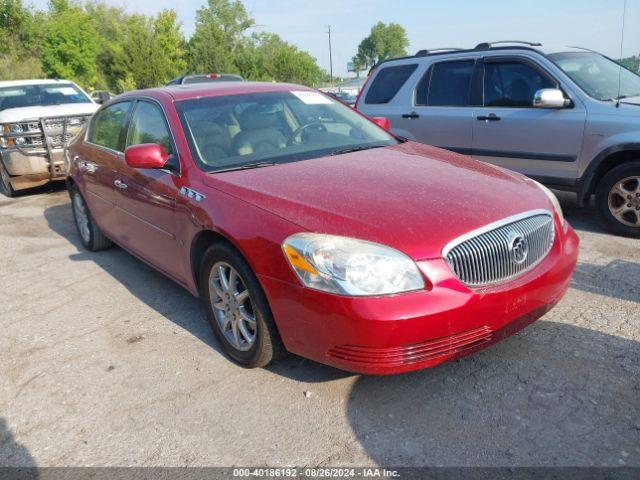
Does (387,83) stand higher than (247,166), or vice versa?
(387,83)

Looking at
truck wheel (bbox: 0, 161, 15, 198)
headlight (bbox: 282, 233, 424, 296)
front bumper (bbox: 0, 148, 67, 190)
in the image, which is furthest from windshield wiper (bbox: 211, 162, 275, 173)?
truck wheel (bbox: 0, 161, 15, 198)

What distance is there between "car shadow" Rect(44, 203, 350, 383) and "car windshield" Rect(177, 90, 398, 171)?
1.14 meters

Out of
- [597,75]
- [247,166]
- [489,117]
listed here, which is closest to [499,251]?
[247,166]

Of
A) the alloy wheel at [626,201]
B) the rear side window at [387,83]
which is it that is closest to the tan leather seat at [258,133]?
the alloy wheel at [626,201]

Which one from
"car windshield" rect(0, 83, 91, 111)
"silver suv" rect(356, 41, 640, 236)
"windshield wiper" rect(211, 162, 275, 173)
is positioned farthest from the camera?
"car windshield" rect(0, 83, 91, 111)

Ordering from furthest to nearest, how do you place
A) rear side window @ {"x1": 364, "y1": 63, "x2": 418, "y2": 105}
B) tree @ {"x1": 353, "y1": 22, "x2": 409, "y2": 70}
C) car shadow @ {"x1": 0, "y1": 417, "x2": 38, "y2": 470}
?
tree @ {"x1": 353, "y1": 22, "x2": 409, "y2": 70} → rear side window @ {"x1": 364, "y1": 63, "x2": 418, "y2": 105} → car shadow @ {"x1": 0, "y1": 417, "x2": 38, "y2": 470}

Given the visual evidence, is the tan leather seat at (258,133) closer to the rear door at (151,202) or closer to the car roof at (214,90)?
the car roof at (214,90)

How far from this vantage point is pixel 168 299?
4293mm

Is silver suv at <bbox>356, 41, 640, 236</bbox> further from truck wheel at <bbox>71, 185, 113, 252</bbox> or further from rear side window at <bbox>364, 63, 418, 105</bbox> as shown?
truck wheel at <bbox>71, 185, 113, 252</bbox>

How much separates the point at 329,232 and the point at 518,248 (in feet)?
3.15

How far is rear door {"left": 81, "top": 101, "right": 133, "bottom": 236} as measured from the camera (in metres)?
4.57

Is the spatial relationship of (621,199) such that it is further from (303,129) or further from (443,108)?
(303,129)

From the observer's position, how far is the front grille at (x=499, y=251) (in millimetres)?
2568

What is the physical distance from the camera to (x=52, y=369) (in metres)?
3.36
